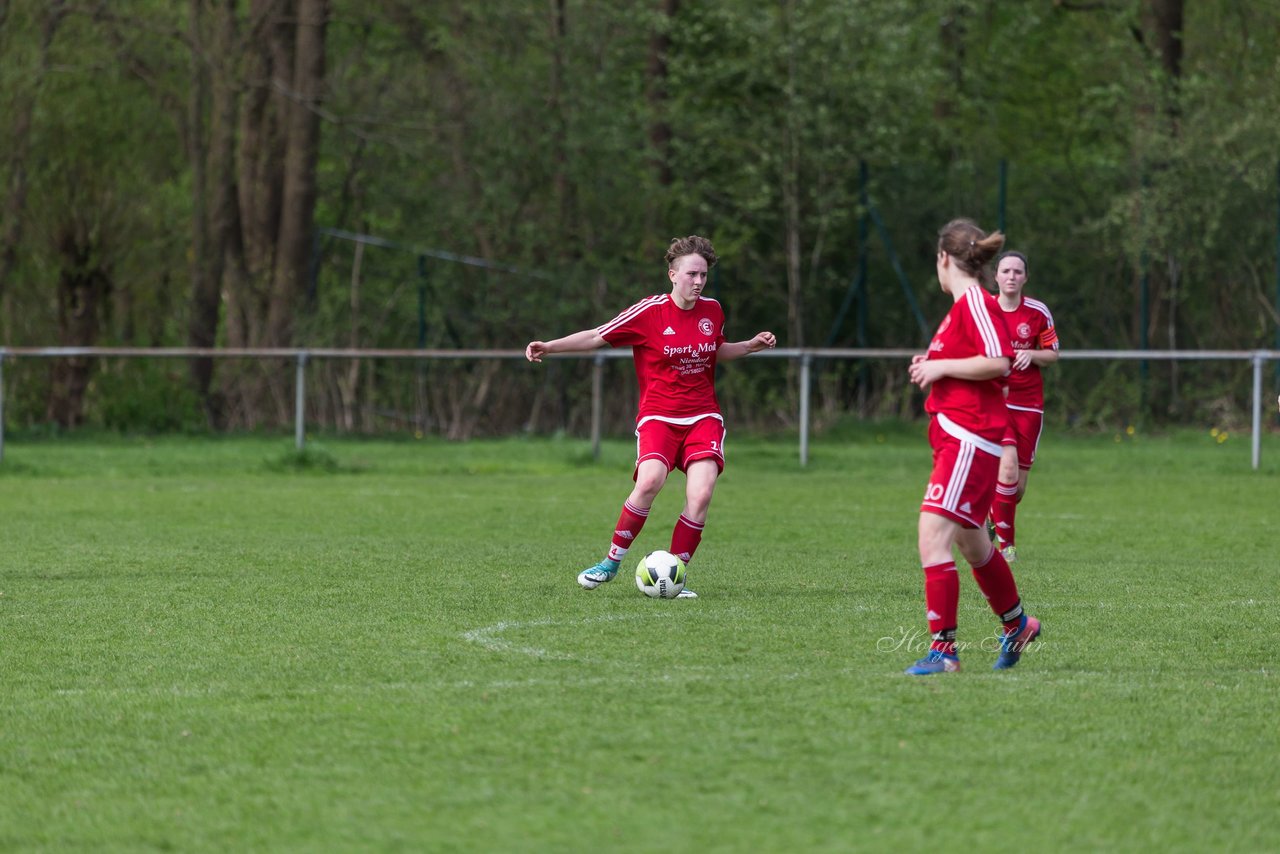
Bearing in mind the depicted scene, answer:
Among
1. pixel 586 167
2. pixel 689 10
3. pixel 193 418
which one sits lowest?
pixel 193 418

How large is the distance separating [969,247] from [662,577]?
2.89 metres

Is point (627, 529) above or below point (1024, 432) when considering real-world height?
below

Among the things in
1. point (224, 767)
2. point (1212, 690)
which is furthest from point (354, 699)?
point (1212, 690)

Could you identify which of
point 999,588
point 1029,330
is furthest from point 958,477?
point 1029,330

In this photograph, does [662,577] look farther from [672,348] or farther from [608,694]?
[608,694]

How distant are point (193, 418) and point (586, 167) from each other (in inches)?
261

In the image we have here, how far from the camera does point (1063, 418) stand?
75.0 feet

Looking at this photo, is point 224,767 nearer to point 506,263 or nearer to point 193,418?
point 193,418

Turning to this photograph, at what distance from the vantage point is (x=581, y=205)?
82.0 feet

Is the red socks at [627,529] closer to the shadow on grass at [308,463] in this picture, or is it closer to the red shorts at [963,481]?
the red shorts at [963,481]

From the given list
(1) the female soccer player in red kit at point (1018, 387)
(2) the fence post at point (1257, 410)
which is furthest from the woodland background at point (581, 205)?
(1) the female soccer player in red kit at point (1018, 387)

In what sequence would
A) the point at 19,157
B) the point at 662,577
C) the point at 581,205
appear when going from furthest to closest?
the point at 581,205 → the point at 19,157 → the point at 662,577

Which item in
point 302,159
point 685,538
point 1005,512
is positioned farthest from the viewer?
point 302,159

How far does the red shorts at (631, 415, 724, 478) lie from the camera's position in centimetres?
921
